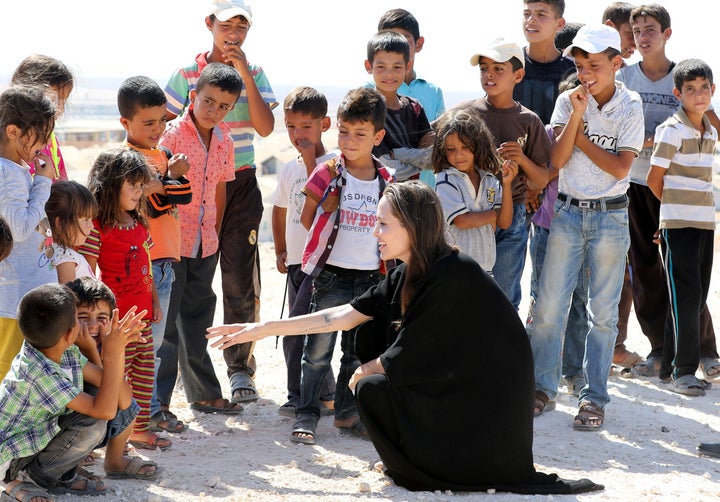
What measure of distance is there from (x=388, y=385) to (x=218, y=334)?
82 centimetres

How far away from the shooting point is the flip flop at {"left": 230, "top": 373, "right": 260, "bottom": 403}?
21.4 ft

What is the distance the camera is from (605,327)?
6.22 m

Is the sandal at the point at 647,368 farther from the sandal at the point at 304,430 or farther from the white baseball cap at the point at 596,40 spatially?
the sandal at the point at 304,430

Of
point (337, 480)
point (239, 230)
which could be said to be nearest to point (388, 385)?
point (337, 480)

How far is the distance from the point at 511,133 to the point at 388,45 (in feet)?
3.13

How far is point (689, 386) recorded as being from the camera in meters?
6.98

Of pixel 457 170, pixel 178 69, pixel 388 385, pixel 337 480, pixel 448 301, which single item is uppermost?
pixel 178 69

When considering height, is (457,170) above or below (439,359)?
above

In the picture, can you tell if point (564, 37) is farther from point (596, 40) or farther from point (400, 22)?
point (596, 40)

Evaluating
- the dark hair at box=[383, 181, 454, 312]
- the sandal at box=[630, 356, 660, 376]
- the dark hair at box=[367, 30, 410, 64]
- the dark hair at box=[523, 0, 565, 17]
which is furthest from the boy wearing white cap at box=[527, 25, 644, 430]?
the dark hair at box=[383, 181, 454, 312]

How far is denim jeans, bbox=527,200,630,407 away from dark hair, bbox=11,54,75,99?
2960 mm

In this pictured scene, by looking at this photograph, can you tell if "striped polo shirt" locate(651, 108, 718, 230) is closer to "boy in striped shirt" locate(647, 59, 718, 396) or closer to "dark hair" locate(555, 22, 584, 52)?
"boy in striped shirt" locate(647, 59, 718, 396)

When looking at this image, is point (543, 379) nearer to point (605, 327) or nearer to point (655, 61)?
point (605, 327)

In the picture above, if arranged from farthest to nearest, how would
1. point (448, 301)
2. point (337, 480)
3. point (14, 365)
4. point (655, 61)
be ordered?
point (655, 61) < point (337, 480) < point (448, 301) < point (14, 365)
